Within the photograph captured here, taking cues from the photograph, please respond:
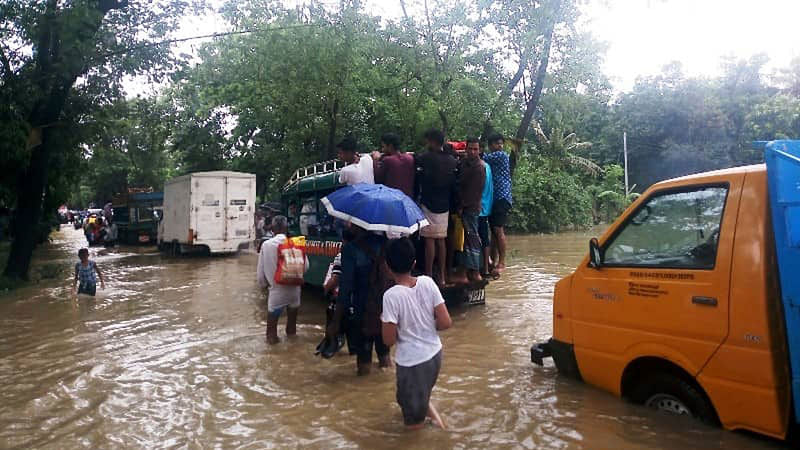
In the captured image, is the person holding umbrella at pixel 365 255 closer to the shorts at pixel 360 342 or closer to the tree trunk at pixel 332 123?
the shorts at pixel 360 342

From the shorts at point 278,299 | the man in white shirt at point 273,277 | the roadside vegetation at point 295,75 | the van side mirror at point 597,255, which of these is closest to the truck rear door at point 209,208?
the roadside vegetation at point 295,75

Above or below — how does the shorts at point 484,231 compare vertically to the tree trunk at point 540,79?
below

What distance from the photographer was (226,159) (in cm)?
3092

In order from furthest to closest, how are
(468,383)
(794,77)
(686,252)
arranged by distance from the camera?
(794,77), (468,383), (686,252)

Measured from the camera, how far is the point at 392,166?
754 centimetres

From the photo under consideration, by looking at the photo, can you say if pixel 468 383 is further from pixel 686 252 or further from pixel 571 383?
pixel 686 252

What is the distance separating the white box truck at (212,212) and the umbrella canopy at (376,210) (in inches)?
577

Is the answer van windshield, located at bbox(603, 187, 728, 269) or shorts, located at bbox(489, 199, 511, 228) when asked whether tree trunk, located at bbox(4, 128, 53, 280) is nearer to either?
shorts, located at bbox(489, 199, 511, 228)

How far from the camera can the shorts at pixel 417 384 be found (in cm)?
429

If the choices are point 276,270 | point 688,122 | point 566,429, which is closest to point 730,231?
point 566,429

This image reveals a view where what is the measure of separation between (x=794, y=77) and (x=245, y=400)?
1468 inches

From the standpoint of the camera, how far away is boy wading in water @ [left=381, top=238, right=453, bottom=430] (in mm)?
4195

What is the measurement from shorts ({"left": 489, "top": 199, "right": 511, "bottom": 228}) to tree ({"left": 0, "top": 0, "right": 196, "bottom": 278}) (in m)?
8.56

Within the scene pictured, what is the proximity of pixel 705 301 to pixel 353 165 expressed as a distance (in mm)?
4437
